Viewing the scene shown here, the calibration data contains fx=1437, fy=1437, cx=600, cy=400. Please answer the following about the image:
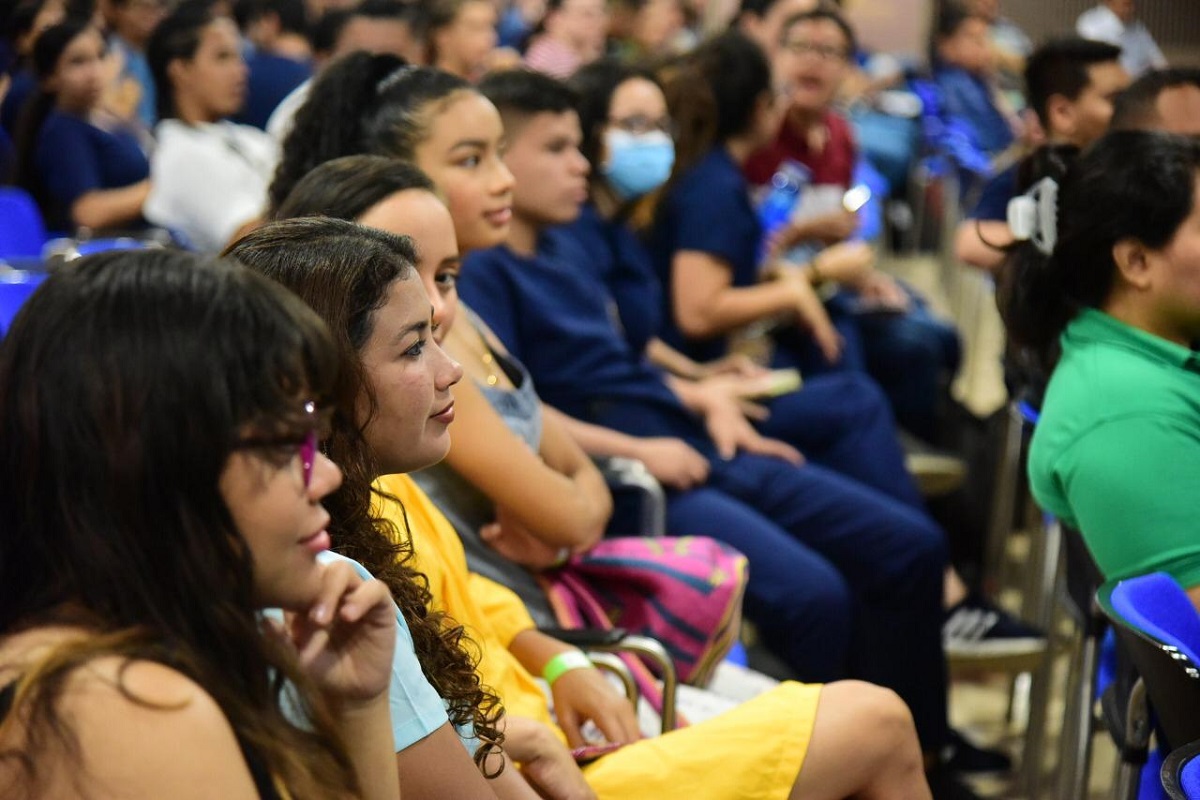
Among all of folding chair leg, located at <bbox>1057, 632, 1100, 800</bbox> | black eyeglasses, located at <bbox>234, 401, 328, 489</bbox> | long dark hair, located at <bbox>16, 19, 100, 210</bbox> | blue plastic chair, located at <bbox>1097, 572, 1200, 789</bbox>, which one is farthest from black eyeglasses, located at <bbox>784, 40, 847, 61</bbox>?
black eyeglasses, located at <bbox>234, 401, 328, 489</bbox>

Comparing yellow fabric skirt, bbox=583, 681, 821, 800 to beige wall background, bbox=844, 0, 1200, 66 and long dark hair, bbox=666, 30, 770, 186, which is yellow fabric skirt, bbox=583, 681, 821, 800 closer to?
long dark hair, bbox=666, 30, 770, 186

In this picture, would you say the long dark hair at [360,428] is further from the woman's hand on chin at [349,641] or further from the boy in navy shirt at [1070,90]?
the boy in navy shirt at [1070,90]

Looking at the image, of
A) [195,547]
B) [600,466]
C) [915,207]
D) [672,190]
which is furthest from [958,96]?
[195,547]

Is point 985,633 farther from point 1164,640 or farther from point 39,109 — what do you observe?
point 39,109

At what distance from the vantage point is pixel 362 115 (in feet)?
7.50

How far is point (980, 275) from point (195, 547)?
14.7 feet

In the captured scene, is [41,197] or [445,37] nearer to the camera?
[41,197]

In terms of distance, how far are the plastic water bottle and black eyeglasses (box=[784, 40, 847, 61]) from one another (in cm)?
37

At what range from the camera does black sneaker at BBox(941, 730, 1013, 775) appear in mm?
2838

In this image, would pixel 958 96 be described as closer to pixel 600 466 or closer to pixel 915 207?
pixel 915 207

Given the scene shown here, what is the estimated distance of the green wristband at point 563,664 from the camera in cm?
184

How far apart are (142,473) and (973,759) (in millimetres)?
2270

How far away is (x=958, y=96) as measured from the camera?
7.30 meters

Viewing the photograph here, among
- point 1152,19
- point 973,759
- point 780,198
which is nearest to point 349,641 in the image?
point 973,759
